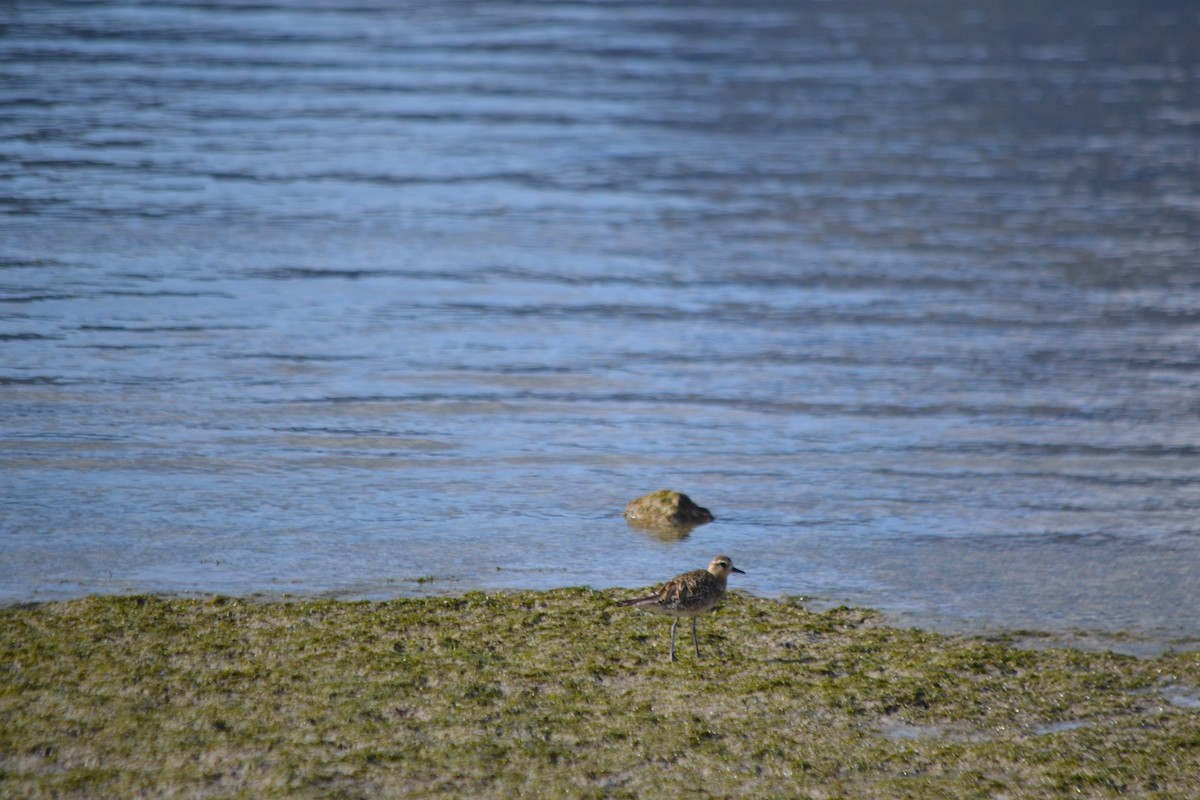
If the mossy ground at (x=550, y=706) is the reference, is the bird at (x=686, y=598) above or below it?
above

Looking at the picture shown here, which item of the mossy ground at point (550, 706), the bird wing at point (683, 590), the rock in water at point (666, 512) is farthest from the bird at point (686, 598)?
the rock in water at point (666, 512)

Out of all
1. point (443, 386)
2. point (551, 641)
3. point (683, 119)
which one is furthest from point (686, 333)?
point (683, 119)

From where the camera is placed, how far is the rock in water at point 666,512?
438 inches

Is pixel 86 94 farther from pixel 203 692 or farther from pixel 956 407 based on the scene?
pixel 203 692

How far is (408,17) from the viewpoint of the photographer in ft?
140

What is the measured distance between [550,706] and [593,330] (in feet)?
31.4

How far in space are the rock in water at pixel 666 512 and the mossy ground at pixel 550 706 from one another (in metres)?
1.76

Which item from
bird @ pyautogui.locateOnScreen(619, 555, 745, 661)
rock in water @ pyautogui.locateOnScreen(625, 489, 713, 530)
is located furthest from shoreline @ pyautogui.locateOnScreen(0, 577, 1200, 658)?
rock in water @ pyautogui.locateOnScreen(625, 489, 713, 530)

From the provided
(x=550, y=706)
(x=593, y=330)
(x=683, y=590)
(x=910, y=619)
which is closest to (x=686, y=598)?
(x=683, y=590)

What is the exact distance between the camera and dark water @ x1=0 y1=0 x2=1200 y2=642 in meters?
10.7

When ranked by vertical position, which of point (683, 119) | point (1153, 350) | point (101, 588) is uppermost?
point (683, 119)

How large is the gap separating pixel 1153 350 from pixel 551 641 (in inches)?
420

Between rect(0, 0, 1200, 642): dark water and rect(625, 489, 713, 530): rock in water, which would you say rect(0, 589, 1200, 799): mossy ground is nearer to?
rect(0, 0, 1200, 642): dark water

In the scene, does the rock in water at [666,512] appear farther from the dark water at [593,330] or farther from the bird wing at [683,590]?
the bird wing at [683,590]
